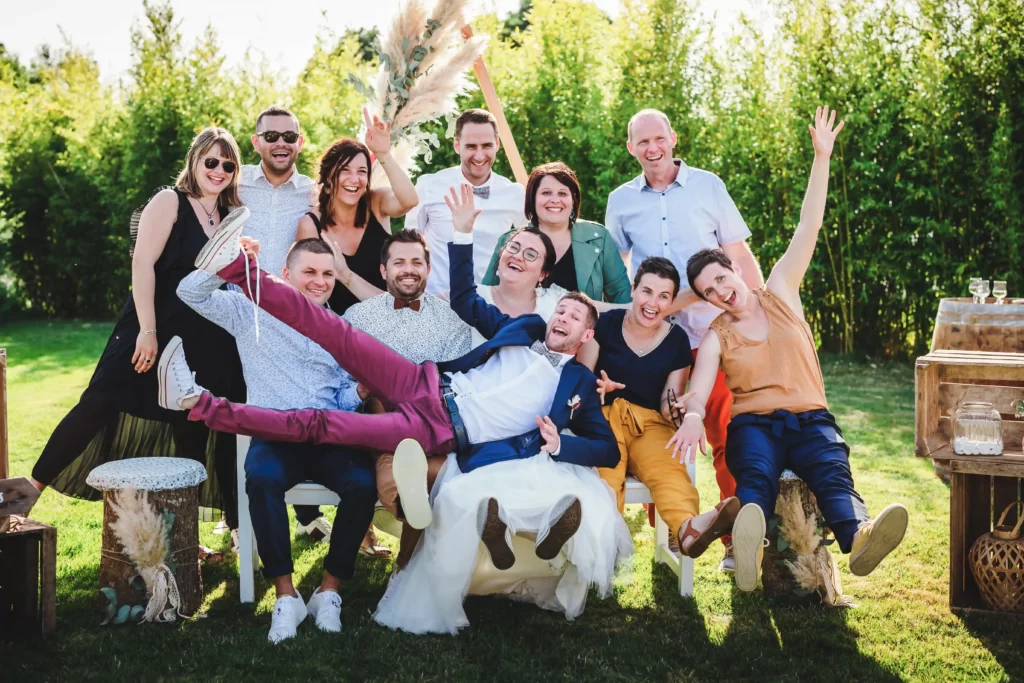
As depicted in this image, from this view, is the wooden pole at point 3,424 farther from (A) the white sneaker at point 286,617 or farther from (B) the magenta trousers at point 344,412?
(A) the white sneaker at point 286,617

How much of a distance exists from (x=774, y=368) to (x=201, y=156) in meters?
2.52

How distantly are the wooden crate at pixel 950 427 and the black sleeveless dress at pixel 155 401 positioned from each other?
9.17ft

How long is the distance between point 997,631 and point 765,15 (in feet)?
23.0

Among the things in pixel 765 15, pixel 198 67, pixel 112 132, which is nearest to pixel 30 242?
pixel 112 132

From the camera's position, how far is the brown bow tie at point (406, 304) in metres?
3.92

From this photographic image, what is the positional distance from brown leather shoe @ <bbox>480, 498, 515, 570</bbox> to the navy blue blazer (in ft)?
1.27

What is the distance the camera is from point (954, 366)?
351cm

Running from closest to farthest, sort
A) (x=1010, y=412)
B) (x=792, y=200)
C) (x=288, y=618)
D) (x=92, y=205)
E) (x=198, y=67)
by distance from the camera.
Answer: (x=288, y=618) → (x=1010, y=412) → (x=792, y=200) → (x=198, y=67) → (x=92, y=205)

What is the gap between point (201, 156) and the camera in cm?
394

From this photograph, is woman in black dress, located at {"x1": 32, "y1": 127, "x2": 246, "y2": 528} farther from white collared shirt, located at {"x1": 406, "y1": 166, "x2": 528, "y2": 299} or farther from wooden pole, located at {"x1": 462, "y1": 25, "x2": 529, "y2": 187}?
wooden pole, located at {"x1": 462, "y1": 25, "x2": 529, "y2": 187}

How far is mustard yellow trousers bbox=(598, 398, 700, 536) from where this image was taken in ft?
11.5

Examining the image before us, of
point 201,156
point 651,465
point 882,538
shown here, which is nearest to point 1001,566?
point 882,538

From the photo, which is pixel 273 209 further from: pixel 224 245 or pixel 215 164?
pixel 224 245

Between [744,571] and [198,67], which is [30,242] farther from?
[744,571]
